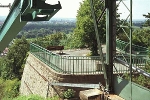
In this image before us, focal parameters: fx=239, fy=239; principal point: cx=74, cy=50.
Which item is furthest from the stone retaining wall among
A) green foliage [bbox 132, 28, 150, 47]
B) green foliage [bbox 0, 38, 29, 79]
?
green foliage [bbox 0, 38, 29, 79]

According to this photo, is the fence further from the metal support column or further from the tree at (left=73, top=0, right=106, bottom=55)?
the metal support column

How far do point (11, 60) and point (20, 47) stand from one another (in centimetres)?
211

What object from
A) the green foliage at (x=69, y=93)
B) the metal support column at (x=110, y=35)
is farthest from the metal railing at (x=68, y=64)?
the metal support column at (x=110, y=35)

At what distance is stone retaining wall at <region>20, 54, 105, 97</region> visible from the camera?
11.6m

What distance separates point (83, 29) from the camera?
16.4 metres

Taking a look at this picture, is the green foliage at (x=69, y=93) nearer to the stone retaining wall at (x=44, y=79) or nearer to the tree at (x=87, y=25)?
the stone retaining wall at (x=44, y=79)

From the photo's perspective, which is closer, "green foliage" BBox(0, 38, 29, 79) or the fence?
the fence

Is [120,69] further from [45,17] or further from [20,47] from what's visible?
[20,47]

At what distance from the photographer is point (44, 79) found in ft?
44.3

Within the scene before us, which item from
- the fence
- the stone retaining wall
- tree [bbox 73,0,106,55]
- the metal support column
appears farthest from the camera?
tree [bbox 73,0,106,55]

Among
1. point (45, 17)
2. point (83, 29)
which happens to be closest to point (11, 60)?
point (83, 29)

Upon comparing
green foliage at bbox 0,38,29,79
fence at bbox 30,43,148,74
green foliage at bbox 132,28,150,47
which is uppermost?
green foliage at bbox 132,28,150,47

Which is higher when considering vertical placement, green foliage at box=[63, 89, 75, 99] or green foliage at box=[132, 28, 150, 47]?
green foliage at box=[132, 28, 150, 47]

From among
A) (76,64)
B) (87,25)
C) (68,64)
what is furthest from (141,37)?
(68,64)
